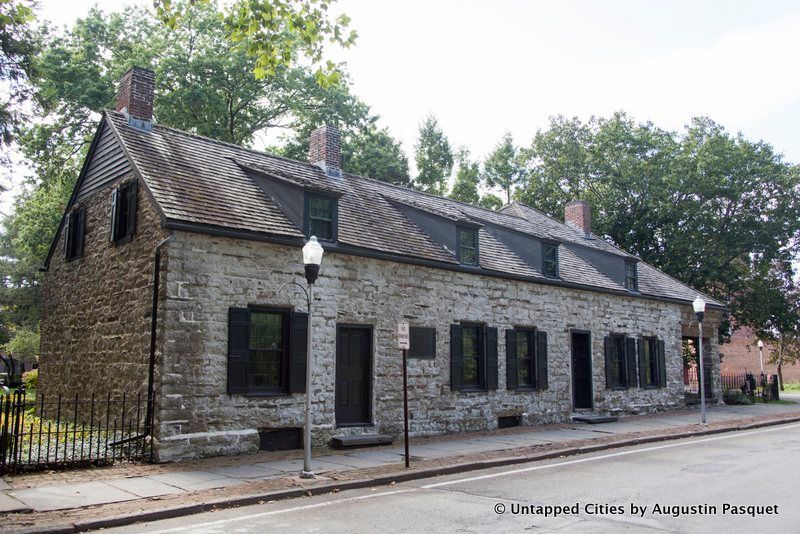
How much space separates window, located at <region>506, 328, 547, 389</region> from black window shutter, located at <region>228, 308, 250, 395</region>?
820cm

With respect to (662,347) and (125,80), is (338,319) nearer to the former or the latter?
(125,80)

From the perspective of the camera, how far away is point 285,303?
1271 centimetres

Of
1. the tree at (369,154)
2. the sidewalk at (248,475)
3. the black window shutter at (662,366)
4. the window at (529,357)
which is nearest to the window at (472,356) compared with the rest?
the window at (529,357)

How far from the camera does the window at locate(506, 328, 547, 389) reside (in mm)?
17641

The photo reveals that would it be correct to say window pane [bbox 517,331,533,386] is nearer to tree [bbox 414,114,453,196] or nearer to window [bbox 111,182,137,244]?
window [bbox 111,182,137,244]

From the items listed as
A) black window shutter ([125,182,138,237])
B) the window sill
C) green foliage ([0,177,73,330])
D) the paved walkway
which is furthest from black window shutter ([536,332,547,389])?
green foliage ([0,177,73,330])

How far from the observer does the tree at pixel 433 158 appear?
40469 millimetres

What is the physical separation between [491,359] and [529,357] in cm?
198

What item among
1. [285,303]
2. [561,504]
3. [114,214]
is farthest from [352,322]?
[561,504]

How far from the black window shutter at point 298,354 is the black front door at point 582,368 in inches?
399

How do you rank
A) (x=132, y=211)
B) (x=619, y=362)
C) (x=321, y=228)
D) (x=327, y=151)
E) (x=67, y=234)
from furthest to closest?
(x=619, y=362)
(x=327, y=151)
(x=67, y=234)
(x=321, y=228)
(x=132, y=211)

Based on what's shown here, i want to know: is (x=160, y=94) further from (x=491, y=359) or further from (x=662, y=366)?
(x=662, y=366)

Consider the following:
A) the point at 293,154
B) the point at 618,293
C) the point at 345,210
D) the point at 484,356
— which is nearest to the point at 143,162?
the point at 345,210

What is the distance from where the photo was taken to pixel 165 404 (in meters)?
10.8
